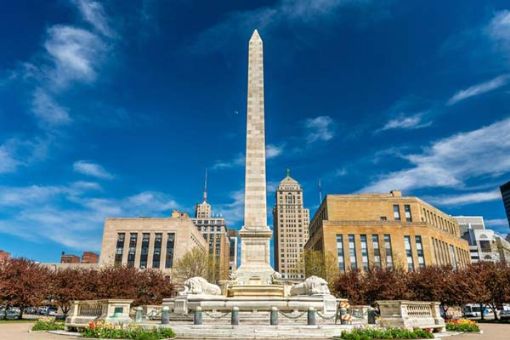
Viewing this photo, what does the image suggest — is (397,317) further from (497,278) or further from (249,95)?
(497,278)

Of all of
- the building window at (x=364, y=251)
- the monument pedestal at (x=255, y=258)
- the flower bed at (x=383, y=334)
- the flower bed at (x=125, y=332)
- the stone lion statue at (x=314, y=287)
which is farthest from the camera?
the building window at (x=364, y=251)

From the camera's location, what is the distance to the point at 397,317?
1766 cm

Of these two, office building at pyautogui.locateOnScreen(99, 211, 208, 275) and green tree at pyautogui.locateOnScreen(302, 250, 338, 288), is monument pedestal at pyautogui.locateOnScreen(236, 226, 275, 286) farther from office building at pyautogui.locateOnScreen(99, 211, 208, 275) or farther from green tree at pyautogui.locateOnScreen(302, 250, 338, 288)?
office building at pyautogui.locateOnScreen(99, 211, 208, 275)

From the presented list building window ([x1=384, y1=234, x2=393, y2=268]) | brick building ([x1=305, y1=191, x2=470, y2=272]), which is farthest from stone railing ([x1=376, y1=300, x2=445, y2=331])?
building window ([x1=384, y1=234, x2=393, y2=268])

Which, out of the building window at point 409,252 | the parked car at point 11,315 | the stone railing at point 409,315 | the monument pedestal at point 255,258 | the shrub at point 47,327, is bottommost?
the parked car at point 11,315

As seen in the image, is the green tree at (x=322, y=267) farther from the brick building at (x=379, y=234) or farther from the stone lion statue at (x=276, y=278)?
the stone lion statue at (x=276, y=278)

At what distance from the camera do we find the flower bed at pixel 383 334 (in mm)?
13836

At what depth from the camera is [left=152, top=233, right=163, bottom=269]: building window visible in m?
89.6

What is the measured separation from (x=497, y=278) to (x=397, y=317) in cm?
2854

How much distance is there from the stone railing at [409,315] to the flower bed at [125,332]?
1011 cm

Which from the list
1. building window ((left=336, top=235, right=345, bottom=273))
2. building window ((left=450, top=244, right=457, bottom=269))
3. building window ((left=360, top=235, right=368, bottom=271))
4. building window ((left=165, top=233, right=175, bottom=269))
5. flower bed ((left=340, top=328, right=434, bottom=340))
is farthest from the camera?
building window ((left=165, top=233, right=175, bottom=269))

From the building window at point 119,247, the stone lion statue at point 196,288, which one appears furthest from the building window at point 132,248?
the stone lion statue at point 196,288

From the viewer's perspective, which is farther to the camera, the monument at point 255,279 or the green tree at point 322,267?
the green tree at point 322,267

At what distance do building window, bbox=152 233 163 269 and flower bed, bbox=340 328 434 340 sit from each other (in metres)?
81.5
